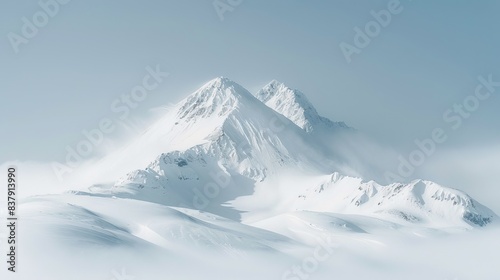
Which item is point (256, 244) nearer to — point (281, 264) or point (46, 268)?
point (281, 264)

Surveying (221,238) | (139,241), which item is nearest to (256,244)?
(221,238)

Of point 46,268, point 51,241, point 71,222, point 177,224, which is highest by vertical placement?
point 177,224

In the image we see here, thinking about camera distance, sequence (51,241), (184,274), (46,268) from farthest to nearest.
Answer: (184,274) < (51,241) < (46,268)

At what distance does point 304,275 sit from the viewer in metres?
84.5

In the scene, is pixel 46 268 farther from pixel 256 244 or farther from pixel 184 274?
pixel 256 244

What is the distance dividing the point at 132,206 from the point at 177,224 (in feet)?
61.0

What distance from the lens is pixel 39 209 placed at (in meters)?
88.2

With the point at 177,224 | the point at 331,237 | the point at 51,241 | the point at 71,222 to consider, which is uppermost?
the point at 331,237

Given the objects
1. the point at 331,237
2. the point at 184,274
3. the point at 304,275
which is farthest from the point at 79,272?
the point at 331,237

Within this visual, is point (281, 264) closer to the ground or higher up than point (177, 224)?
closer to the ground

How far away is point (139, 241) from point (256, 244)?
82.3ft

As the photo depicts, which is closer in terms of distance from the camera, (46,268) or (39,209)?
(46,268)

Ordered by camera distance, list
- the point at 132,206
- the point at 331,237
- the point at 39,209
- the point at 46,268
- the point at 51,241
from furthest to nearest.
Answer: the point at 331,237, the point at 132,206, the point at 39,209, the point at 51,241, the point at 46,268

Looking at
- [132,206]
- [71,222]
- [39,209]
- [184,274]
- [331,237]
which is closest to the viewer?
[184,274]
